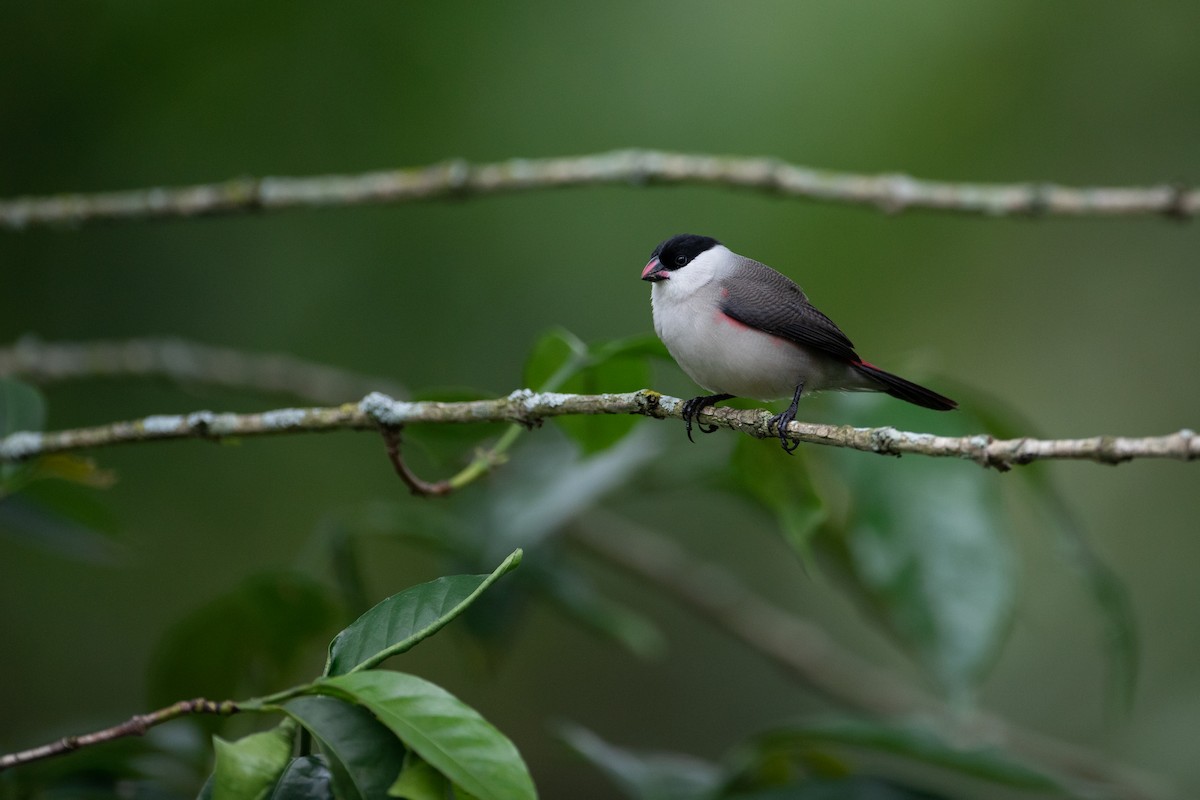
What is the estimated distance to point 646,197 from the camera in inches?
219

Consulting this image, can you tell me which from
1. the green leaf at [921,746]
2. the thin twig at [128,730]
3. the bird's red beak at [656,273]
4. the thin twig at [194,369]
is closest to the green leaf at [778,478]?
the green leaf at [921,746]

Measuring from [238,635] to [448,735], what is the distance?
55.6 inches

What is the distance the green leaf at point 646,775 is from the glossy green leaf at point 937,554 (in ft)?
1.78

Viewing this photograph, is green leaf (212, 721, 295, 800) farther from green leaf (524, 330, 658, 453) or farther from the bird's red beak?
the bird's red beak

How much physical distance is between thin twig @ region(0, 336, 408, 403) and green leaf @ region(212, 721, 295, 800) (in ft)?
7.23

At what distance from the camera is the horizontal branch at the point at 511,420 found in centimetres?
138

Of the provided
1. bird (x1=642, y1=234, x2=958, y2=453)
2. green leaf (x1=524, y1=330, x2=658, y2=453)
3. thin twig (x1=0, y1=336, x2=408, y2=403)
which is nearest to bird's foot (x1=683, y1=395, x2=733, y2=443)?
bird (x1=642, y1=234, x2=958, y2=453)

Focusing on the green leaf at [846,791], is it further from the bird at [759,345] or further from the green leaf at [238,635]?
the green leaf at [238,635]

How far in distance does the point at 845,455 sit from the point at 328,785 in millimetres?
1413

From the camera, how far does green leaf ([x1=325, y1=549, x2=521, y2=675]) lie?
1.25m

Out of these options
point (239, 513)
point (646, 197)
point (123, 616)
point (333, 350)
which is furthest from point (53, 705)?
point (646, 197)

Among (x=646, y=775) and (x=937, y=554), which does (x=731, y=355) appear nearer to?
(x=937, y=554)

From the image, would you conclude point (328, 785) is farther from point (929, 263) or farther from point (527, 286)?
point (929, 263)

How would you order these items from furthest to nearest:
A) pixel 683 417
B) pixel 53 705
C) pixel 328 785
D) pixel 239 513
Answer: pixel 239 513, pixel 53 705, pixel 683 417, pixel 328 785
